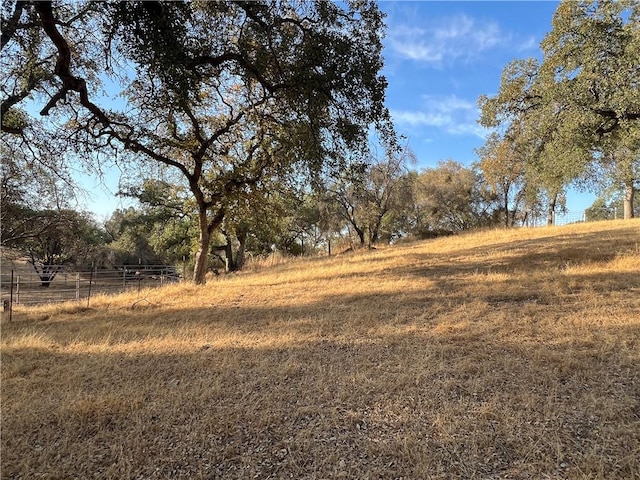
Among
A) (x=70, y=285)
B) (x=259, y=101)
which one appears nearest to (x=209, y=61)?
(x=259, y=101)

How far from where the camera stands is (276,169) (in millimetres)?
12281

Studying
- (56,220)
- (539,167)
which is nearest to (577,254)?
(539,167)

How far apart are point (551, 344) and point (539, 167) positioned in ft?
27.0

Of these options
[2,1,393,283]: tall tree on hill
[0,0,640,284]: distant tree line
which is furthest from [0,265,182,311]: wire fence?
[2,1,393,283]: tall tree on hill

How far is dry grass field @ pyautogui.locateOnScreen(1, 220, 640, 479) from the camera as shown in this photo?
2721 millimetres

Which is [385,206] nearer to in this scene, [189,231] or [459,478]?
[189,231]

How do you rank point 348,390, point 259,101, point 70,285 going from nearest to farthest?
point 348,390 → point 259,101 → point 70,285

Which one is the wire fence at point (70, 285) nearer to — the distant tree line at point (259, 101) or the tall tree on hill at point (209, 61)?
the distant tree line at point (259, 101)

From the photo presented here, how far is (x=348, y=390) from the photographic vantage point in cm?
381

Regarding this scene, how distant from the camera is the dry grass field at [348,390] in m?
2.72

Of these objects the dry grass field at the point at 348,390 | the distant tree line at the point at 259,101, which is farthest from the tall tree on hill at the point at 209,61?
the dry grass field at the point at 348,390

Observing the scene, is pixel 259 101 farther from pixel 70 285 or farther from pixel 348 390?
pixel 70 285

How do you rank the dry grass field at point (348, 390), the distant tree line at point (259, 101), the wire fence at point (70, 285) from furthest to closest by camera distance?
the wire fence at point (70, 285)
the distant tree line at point (259, 101)
the dry grass field at point (348, 390)

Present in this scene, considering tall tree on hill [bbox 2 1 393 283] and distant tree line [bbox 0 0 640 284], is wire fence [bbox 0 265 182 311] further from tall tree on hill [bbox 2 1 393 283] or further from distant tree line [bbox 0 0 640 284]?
tall tree on hill [bbox 2 1 393 283]
